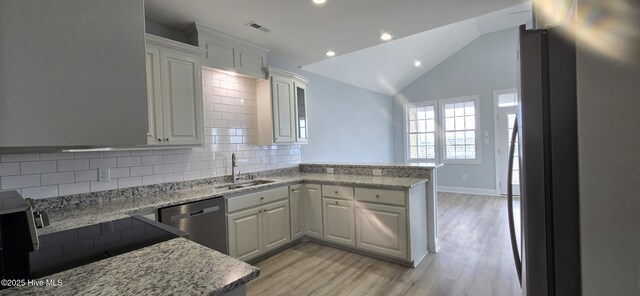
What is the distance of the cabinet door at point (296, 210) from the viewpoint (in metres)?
3.33

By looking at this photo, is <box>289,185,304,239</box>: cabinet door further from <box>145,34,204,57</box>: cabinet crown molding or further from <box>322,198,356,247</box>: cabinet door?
<box>145,34,204,57</box>: cabinet crown molding

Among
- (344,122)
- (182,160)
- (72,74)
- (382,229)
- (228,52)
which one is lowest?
(382,229)

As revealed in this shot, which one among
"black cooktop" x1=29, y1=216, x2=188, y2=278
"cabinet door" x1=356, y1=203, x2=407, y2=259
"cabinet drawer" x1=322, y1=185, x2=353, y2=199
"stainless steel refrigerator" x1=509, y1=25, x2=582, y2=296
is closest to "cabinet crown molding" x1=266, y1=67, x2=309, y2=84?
"cabinet drawer" x1=322, y1=185, x2=353, y2=199

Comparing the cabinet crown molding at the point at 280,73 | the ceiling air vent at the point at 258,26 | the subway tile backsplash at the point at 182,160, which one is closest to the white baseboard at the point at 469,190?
the subway tile backsplash at the point at 182,160

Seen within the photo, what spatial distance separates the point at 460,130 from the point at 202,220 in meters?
5.95

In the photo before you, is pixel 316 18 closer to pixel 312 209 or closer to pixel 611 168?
pixel 312 209

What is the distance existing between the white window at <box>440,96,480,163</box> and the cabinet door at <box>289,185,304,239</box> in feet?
15.0

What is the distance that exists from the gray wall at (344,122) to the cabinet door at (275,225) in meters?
1.29

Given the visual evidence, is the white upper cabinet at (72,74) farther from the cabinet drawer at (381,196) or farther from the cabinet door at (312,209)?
the cabinet door at (312,209)

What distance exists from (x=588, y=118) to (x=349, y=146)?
494 centimetres

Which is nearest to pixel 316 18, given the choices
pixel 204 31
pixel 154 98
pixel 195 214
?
pixel 204 31

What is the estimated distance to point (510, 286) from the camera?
2.37 m

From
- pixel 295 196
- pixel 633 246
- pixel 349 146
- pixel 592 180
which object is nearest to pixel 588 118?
pixel 592 180

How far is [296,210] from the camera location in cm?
339
